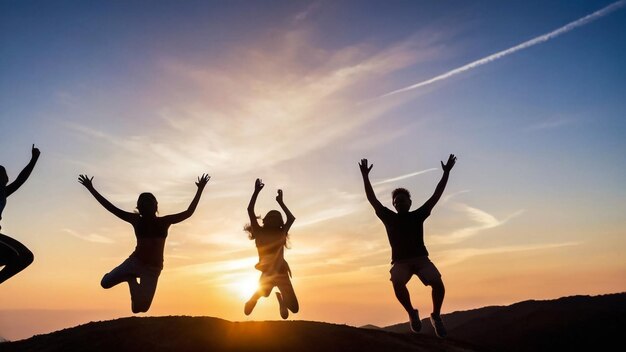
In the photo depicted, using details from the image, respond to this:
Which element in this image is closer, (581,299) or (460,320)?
(581,299)

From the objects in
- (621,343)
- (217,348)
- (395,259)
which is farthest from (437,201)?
(621,343)

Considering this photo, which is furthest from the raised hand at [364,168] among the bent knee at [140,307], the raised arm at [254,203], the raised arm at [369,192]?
the bent knee at [140,307]

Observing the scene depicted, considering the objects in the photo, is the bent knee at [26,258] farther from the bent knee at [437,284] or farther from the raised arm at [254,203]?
the bent knee at [437,284]

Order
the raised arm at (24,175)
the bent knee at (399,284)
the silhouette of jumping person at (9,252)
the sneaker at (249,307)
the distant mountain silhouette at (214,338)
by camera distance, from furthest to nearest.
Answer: the sneaker at (249,307) < the bent knee at (399,284) < the raised arm at (24,175) < the silhouette of jumping person at (9,252) < the distant mountain silhouette at (214,338)

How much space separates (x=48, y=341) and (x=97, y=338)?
988mm

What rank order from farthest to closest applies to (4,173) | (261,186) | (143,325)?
1. (261,186)
2. (4,173)
3. (143,325)

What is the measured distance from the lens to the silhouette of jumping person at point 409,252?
866 centimetres

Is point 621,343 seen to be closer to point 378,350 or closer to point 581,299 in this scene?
point 581,299

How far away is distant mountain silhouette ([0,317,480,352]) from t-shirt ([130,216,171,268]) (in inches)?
42.1

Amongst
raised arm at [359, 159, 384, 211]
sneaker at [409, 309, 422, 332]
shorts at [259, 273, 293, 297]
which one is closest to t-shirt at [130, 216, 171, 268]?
shorts at [259, 273, 293, 297]

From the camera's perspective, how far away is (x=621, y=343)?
18703 mm

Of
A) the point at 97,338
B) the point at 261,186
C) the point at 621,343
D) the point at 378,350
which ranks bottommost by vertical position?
the point at 621,343

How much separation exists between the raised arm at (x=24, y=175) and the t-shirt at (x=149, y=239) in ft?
6.49

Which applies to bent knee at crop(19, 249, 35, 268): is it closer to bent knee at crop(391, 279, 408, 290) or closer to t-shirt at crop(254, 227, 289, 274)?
t-shirt at crop(254, 227, 289, 274)
